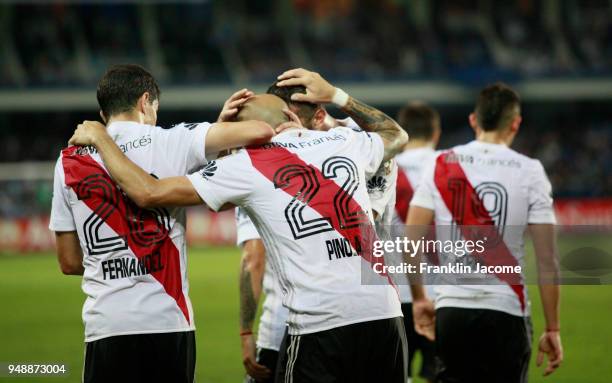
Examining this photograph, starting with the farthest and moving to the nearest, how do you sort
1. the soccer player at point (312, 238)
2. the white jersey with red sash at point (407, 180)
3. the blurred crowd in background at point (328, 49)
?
the blurred crowd in background at point (328, 49)
the white jersey with red sash at point (407, 180)
the soccer player at point (312, 238)

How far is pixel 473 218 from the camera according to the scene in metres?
5.59

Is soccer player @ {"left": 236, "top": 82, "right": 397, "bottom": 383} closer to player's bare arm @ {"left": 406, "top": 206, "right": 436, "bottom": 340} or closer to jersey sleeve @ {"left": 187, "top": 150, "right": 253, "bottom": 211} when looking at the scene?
player's bare arm @ {"left": 406, "top": 206, "right": 436, "bottom": 340}

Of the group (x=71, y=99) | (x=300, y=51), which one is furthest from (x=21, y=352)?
(x=300, y=51)

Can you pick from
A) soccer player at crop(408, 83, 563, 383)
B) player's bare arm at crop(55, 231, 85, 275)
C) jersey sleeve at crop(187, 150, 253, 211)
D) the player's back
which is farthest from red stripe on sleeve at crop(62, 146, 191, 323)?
soccer player at crop(408, 83, 563, 383)

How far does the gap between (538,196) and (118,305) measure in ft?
8.88

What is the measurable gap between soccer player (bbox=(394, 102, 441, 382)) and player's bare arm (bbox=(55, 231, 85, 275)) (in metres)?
2.91

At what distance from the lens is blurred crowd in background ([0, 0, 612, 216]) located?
3409 cm

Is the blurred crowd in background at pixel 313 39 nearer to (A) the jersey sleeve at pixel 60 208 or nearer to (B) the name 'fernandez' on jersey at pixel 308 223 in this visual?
(A) the jersey sleeve at pixel 60 208

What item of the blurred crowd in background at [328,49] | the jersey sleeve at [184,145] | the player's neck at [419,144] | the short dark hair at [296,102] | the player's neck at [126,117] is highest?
the blurred crowd in background at [328,49]

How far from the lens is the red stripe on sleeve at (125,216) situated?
4230 millimetres

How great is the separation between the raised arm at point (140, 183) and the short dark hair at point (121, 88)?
0.88ft

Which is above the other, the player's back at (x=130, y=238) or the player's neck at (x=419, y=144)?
the player's neck at (x=419, y=144)

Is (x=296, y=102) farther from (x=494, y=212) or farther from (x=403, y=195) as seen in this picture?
(x=403, y=195)

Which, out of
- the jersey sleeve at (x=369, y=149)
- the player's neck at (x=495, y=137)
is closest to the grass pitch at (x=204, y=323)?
the player's neck at (x=495, y=137)
